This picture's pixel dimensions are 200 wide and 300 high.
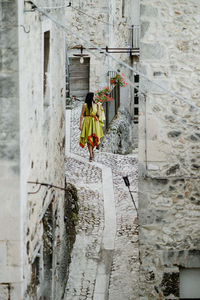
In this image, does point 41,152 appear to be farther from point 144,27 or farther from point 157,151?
point 144,27

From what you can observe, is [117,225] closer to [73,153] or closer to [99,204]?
[99,204]

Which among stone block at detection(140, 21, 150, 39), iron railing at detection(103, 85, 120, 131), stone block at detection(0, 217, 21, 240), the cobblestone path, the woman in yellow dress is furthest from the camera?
iron railing at detection(103, 85, 120, 131)

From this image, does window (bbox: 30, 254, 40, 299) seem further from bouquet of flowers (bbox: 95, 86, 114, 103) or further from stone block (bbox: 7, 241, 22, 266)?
bouquet of flowers (bbox: 95, 86, 114, 103)

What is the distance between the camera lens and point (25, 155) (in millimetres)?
7172

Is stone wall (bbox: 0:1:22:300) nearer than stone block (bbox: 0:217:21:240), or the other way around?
stone wall (bbox: 0:1:22:300)

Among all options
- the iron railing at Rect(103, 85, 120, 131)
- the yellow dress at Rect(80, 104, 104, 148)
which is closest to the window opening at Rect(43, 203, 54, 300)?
the yellow dress at Rect(80, 104, 104, 148)

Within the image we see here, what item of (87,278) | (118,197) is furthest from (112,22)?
(87,278)

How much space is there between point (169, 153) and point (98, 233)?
393 centimetres

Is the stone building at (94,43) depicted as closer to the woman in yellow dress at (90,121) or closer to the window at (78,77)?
the window at (78,77)

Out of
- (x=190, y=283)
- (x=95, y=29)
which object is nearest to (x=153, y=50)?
(x=190, y=283)

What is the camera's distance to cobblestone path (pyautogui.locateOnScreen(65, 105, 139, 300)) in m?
10.5

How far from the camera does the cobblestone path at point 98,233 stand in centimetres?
1052

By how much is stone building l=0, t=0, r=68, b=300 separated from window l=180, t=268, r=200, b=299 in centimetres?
198

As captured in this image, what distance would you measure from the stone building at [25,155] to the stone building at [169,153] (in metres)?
1.44
